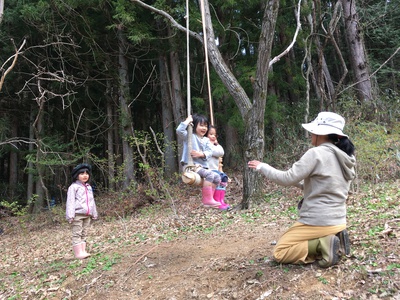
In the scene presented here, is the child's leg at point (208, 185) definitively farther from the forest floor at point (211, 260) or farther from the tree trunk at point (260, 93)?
the tree trunk at point (260, 93)

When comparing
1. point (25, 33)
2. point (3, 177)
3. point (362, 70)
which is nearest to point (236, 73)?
point (362, 70)

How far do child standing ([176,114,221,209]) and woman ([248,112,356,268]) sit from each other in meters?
1.37

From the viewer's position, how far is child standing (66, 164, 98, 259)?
5.51 metres

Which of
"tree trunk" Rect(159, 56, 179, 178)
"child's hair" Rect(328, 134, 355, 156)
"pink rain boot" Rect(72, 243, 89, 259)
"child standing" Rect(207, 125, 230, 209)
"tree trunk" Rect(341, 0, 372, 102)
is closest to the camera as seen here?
"child's hair" Rect(328, 134, 355, 156)

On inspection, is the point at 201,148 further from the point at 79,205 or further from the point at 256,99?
the point at 256,99

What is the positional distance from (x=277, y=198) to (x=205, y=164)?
141 inches

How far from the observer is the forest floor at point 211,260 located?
Answer: 3404mm

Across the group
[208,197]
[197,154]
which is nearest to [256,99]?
[197,154]

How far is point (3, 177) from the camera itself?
2220 cm

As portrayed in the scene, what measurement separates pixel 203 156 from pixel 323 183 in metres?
1.83

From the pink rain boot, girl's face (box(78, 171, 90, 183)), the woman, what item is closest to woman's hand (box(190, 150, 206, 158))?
the woman

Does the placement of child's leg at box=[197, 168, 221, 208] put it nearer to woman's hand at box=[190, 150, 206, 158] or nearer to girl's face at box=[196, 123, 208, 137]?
woman's hand at box=[190, 150, 206, 158]

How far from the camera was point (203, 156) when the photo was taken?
470 centimetres

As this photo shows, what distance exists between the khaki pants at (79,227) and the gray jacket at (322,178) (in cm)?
357
